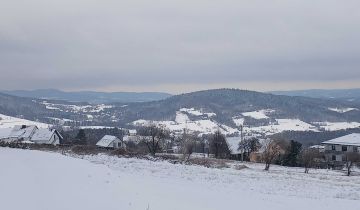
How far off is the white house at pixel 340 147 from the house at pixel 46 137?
6790cm

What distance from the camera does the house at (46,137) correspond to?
373 ft

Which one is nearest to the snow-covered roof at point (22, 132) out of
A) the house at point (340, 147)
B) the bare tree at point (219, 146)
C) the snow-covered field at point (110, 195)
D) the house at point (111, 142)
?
the house at point (111, 142)

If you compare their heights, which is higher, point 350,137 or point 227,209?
point 350,137

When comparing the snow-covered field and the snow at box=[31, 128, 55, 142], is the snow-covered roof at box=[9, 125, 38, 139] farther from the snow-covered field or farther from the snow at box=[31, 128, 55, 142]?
the snow-covered field

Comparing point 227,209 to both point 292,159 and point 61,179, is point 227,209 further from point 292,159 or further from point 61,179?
point 292,159

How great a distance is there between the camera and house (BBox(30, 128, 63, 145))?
113600 mm

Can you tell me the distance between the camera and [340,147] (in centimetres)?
10906

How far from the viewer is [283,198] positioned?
27.1 meters

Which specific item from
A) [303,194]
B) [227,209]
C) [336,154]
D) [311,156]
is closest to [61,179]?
[227,209]

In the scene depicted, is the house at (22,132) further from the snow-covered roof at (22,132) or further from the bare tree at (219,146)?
the bare tree at (219,146)

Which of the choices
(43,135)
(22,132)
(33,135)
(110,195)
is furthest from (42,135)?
(110,195)

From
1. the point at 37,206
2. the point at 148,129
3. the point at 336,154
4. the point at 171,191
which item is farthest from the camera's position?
the point at 336,154

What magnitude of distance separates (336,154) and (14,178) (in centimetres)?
10149

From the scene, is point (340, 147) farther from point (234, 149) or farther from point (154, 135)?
point (154, 135)
